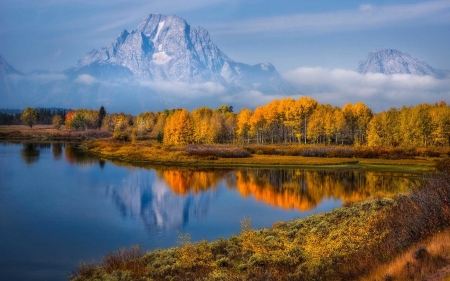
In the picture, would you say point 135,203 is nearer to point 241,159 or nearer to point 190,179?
point 190,179

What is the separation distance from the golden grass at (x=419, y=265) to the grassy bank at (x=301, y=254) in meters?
1.07

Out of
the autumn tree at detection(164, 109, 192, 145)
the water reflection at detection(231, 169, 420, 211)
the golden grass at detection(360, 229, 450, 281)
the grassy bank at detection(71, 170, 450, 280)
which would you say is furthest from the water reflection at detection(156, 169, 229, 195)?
the autumn tree at detection(164, 109, 192, 145)

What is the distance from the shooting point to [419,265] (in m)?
10.9

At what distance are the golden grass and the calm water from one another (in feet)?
44.8

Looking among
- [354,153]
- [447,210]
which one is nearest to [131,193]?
[447,210]

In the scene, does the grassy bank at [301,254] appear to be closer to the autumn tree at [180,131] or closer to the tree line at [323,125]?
the tree line at [323,125]

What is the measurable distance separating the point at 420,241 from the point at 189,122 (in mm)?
89173

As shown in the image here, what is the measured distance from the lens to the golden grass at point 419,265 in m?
10.5

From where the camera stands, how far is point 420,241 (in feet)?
45.6

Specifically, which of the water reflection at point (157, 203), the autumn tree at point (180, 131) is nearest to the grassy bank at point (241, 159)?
the autumn tree at point (180, 131)

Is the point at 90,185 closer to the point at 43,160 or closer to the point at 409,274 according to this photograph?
the point at 43,160

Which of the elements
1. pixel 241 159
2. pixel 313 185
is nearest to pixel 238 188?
pixel 313 185

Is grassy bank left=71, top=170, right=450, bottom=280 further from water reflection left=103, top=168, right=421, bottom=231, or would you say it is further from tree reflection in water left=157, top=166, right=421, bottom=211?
tree reflection in water left=157, top=166, right=421, bottom=211

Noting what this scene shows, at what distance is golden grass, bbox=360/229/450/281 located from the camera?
10.5 metres
